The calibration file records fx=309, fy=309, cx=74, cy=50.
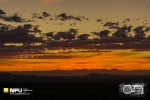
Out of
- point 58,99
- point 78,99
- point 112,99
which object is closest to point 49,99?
point 58,99

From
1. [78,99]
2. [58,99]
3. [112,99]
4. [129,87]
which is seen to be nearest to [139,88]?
[129,87]

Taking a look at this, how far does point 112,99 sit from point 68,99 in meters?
13.6

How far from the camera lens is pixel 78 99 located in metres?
92.7

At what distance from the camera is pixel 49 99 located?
9375cm

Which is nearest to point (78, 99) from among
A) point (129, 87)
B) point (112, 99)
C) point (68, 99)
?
point (68, 99)

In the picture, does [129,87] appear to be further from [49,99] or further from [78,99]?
[49,99]

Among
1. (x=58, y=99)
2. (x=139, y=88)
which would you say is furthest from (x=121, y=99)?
(x=58, y=99)

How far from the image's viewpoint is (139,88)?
8631 cm

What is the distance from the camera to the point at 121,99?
317 ft

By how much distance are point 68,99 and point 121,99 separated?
16.6 meters

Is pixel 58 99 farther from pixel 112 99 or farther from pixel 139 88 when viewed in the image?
pixel 139 88

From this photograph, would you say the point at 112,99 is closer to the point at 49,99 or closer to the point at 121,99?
the point at 121,99

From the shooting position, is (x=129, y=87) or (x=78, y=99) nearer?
(x=129, y=87)

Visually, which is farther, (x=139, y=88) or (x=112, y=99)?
(x=112, y=99)
